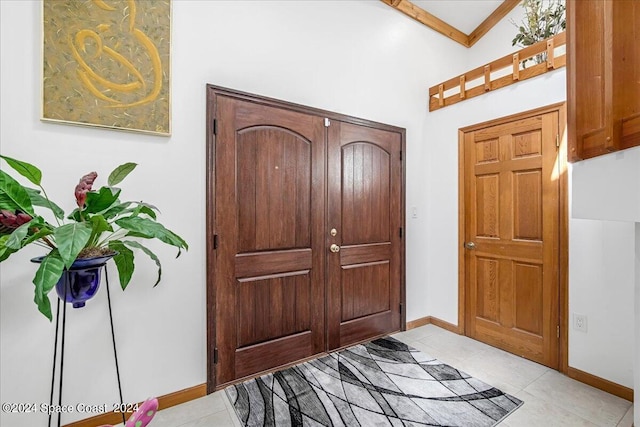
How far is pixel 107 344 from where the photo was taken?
176 cm

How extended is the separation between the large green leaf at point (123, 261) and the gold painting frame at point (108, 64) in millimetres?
754

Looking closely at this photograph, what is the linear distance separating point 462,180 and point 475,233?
1.77 ft

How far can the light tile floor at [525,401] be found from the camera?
180 cm

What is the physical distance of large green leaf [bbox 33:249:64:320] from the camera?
1.02m

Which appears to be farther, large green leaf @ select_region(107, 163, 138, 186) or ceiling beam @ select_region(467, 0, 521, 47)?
ceiling beam @ select_region(467, 0, 521, 47)

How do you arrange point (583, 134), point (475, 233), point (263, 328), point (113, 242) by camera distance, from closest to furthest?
1. point (583, 134)
2. point (113, 242)
3. point (263, 328)
4. point (475, 233)

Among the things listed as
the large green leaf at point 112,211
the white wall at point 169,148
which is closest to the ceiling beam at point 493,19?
the white wall at point 169,148

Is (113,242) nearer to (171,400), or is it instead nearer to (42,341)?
(42,341)

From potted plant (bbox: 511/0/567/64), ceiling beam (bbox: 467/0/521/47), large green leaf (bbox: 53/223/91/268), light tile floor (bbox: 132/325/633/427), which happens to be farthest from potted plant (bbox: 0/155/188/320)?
ceiling beam (bbox: 467/0/521/47)

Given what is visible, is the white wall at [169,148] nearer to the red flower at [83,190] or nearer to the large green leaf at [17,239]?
the red flower at [83,190]

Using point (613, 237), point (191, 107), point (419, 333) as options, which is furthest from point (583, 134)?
point (419, 333)

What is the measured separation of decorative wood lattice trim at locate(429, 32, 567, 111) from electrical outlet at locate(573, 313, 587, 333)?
6.03 feet

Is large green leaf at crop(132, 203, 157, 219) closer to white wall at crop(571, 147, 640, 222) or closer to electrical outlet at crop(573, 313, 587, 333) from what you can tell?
white wall at crop(571, 147, 640, 222)

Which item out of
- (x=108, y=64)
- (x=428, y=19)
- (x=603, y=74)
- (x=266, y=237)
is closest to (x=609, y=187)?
(x=603, y=74)
